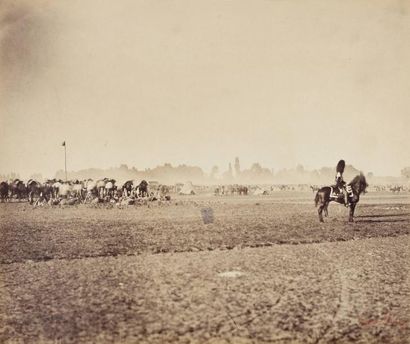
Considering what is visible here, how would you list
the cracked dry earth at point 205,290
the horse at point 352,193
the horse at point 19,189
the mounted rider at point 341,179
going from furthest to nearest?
the horse at point 19,189 → the horse at point 352,193 → the mounted rider at point 341,179 → the cracked dry earth at point 205,290

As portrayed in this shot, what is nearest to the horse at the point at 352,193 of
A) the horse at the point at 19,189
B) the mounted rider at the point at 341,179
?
the mounted rider at the point at 341,179

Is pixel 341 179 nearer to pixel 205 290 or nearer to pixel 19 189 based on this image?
pixel 205 290

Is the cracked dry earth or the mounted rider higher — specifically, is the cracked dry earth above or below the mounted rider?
below

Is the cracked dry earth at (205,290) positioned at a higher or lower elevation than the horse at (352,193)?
lower

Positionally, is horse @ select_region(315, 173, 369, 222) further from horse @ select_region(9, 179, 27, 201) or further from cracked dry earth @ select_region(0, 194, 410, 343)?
horse @ select_region(9, 179, 27, 201)

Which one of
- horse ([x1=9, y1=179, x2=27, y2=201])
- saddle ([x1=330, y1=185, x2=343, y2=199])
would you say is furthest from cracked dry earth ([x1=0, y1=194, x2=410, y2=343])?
horse ([x1=9, y1=179, x2=27, y2=201])

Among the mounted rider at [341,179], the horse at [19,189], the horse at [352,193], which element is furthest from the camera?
the horse at [19,189]

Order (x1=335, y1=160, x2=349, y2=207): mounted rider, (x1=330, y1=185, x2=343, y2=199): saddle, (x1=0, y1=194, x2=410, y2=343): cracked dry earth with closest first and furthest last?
(x1=0, y1=194, x2=410, y2=343): cracked dry earth < (x1=335, y1=160, x2=349, y2=207): mounted rider < (x1=330, y1=185, x2=343, y2=199): saddle

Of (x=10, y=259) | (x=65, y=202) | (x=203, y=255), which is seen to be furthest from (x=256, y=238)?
(x=65, y=202)

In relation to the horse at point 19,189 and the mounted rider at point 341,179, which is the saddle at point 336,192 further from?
the horse at point 19,189

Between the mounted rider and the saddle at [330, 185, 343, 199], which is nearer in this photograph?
the mounted rider
